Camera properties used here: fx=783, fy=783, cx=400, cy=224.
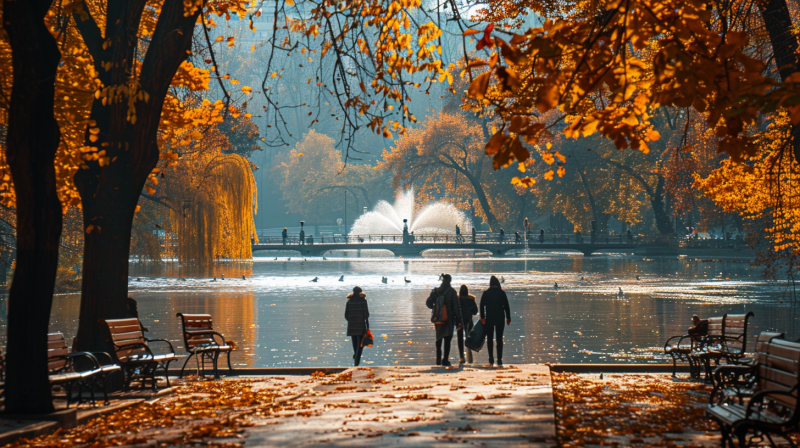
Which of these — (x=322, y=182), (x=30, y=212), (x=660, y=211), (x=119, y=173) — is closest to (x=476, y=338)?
(x=119, y=173)

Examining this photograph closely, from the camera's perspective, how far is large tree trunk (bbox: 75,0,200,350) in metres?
9.71

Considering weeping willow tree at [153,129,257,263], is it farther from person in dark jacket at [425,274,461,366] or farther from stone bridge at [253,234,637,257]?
stone bridge at [253,234,637,257]

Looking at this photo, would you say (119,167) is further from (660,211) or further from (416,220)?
(416,220)

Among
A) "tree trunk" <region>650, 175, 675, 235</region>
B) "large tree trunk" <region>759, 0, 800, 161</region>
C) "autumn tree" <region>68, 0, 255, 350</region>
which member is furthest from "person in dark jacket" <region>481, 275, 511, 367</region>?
"tree trunk" <region>650, 175, 675, 235</region>

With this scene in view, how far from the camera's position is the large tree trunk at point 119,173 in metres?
9.71

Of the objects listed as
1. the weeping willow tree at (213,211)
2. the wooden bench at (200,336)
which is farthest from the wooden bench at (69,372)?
the weeping willow tree at (213,211)

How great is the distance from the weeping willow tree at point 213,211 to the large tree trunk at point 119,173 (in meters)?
14.4

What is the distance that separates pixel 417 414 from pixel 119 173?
17.7 feet

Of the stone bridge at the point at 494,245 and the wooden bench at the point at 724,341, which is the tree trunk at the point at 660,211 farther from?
the wooden bench at the point at 724,341

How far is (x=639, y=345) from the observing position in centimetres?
1631

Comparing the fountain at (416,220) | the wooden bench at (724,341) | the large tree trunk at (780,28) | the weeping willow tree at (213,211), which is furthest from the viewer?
the fountain at (416,220)

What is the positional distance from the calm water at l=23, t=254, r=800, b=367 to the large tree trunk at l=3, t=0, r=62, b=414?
7390mm

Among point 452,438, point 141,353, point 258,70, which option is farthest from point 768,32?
point 258,70

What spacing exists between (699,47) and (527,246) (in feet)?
211
